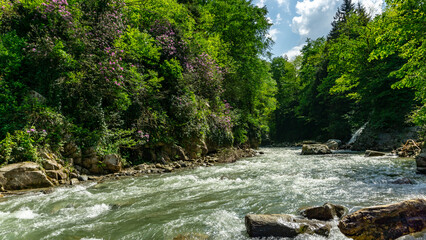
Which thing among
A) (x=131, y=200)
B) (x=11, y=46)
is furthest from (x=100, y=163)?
(x=11, y=46)

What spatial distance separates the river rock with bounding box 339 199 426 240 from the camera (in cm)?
297

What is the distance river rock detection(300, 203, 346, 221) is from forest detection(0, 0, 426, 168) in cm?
547

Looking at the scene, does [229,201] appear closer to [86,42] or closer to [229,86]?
[86,42]

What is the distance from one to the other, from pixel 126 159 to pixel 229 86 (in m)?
11.1

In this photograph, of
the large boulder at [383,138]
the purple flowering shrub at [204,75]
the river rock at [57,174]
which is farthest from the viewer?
the large boulder at [383,138]

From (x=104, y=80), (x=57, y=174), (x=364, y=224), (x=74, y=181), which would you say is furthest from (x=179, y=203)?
(x=104, y=80)

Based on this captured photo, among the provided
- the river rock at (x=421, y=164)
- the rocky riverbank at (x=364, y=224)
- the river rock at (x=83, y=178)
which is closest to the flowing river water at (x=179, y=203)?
the rocky riverbank at (x=364, y=224)

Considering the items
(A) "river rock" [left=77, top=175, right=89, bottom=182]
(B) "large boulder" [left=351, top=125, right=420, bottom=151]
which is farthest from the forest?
(A) "river rock" [left=77, top=175, right=89, bottom=182]

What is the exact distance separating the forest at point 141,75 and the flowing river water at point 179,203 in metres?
2.48

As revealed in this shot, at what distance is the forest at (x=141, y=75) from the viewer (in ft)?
24.5

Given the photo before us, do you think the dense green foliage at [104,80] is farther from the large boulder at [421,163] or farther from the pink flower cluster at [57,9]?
the large boulder at [421,163]

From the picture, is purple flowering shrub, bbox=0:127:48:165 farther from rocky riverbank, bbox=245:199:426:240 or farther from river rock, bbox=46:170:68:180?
rocky riverbank, bbox=245:199:426:240

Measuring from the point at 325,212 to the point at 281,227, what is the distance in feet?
3.04

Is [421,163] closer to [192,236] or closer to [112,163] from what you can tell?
[192,236]
